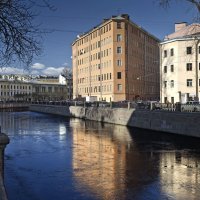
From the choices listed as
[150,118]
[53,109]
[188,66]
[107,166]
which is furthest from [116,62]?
[107,166]

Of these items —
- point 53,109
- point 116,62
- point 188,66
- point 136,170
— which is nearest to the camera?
point 136,170

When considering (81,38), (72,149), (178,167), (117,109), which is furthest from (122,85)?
(178,167)

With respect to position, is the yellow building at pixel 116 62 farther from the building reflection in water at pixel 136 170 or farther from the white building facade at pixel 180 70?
the building reflection in water at pixel 136 170

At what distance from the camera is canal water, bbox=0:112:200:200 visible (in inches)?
599

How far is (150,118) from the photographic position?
A: 140 ft

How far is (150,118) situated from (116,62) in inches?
2505

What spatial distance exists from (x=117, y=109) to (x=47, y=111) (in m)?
46.2

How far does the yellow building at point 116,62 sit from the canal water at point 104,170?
2900 inches

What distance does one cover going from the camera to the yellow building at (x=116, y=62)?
10506 cm

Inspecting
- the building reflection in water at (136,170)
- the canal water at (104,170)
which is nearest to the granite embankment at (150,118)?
the canal water at (104,170)

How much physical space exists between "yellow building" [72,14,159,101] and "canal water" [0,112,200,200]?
73.6 meters

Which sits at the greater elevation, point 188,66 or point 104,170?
point 188,66

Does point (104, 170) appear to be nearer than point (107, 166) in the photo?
Yes

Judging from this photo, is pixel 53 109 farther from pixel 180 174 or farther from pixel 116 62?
pixel 180 174
